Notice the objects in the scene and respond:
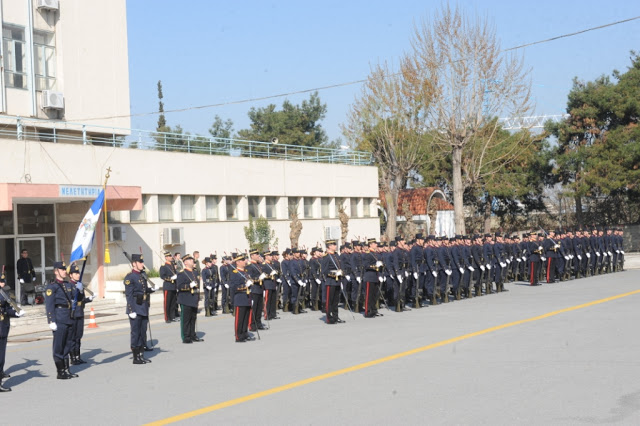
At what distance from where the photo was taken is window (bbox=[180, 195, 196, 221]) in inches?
1146

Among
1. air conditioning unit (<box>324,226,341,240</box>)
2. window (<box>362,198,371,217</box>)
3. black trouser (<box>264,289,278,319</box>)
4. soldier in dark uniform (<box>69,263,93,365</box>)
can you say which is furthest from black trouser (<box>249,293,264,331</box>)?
window (<box>362,198,371,217</box>)

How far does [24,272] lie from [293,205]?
47.5 feet

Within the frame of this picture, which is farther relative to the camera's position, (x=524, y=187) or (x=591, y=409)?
(x=524, y=187)

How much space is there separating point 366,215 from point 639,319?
25.2m

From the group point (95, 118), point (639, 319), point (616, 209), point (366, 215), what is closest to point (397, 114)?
point (366, 215)

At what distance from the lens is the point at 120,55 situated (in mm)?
28625

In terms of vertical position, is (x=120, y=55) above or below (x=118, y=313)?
above

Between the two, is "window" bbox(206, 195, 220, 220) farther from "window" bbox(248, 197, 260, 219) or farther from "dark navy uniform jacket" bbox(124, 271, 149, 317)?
"dark navy uniform jacket" bbox(124, 271, 149, 317)

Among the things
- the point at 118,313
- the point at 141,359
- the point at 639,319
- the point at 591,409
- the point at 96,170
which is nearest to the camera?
the point at 591,409

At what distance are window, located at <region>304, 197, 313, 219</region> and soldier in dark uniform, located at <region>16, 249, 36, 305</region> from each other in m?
15.1

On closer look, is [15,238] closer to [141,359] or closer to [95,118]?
[95,118]

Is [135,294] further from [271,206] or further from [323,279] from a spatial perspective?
[271,206]

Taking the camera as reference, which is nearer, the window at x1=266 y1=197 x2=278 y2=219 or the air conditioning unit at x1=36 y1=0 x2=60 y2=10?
the air conditioning unit at x1=36 y1=0 x2=60 y2=10

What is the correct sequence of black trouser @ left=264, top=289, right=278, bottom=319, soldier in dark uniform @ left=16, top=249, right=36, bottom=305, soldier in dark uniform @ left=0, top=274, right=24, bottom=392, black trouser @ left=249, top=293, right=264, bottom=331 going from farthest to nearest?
soldier in dark uniform @ left=16, top=249, right=36, bottom=305, black trouser @ left=264, top=289, right=278, bottom=319, black trouser @ left=249, top=293, right=264, bottom=331, soldier in dark uniform @ left=0, top=274, right=24, bottom=392
